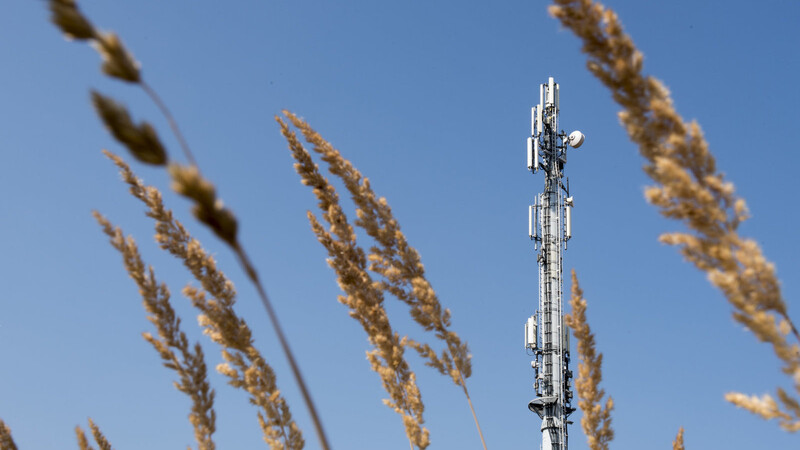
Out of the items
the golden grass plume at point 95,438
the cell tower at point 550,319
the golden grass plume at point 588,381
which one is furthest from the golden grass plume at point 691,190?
the cell tower at point 550,319

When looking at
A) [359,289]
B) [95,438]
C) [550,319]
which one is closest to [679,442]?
[359,289]

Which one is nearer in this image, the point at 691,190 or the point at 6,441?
the point at 691,190

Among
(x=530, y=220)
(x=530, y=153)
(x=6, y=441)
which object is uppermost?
(x=530, y=153)

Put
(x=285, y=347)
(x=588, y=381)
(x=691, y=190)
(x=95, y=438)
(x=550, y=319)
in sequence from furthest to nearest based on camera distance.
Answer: (x=550, y=319) < (x=95, y=438) < (x=588, y=381) < (x=691, y=190) < (x=285, y=347)

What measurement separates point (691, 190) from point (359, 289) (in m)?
1.89

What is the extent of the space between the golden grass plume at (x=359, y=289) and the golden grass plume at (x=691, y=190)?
1.68m

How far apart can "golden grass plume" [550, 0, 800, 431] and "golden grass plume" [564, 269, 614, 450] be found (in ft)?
3.31

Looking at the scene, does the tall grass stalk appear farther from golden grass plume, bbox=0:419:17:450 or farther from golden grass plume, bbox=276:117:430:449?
golden grass plume, bbox=0:419:17:450

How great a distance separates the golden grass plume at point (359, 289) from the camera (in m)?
3.61

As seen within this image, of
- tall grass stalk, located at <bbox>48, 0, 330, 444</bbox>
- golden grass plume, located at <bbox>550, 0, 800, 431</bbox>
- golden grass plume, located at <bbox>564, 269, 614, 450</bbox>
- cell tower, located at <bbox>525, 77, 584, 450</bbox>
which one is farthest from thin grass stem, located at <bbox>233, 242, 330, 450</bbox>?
cell tower, located at <bbox>525, 77, 584, 450</bbox>

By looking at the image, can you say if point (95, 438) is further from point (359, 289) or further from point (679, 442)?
point (679, 442)

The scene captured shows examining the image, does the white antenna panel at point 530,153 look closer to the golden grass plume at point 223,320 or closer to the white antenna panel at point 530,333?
the white antenna panel at point 530,333

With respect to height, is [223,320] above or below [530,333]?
below

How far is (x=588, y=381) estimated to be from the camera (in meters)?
3.24
